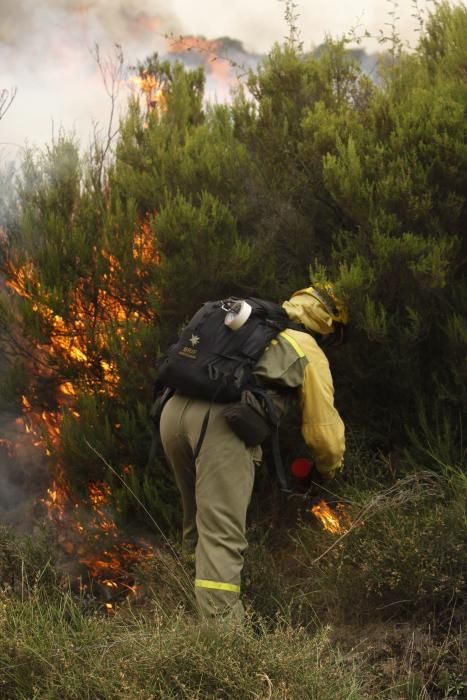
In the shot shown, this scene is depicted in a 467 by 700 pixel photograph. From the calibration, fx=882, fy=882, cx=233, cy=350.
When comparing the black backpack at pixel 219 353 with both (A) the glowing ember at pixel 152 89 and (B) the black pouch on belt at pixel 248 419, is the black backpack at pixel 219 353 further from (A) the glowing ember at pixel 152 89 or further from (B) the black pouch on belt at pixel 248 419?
(A) the glowing ember at pixel 152 89

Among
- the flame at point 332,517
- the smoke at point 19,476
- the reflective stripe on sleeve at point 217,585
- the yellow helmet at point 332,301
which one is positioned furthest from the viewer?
the smoke at point 19,476

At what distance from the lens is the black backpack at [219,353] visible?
4086 mm

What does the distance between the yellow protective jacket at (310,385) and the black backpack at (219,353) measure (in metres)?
0.06

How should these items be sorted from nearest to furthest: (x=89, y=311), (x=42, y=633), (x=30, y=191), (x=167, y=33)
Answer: (x=42, y=633) < (x=89, y=311) < (x=30, y=191) < (x=167, y=33)

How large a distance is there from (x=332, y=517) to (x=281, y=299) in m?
1.48

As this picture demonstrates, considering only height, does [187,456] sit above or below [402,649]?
above

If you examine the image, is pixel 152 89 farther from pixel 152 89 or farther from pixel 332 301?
pixel 332 301

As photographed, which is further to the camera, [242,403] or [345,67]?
[345,67]

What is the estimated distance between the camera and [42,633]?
359 centimetres

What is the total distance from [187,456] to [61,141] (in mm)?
3124

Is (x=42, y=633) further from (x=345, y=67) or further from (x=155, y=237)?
(x=345, y=67)

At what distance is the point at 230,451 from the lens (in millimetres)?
4117

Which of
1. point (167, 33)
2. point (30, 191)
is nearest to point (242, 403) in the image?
point (30, 191)

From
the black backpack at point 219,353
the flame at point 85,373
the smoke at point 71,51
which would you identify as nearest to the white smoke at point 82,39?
the smoke at point 71,51
